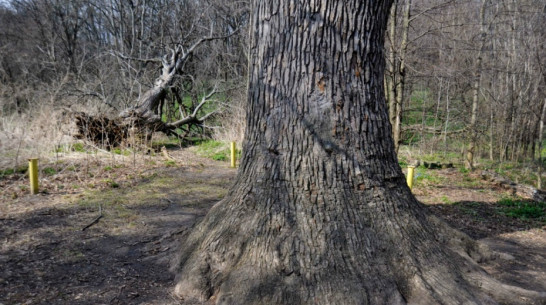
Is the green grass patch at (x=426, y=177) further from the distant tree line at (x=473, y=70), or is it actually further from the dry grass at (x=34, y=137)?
the dry grass at (x=34, y=137)

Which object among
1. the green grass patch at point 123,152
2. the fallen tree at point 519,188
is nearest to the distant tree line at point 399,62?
the fallen tree at point 519,188

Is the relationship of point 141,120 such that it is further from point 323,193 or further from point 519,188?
point 519,188

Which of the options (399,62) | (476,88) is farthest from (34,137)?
(476,88)

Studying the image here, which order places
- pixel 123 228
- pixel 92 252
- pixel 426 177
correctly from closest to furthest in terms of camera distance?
1. pixel 92 252
2. pixel 123 228
3. pixel 426 177

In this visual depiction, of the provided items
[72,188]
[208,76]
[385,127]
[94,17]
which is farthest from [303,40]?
[94,17]

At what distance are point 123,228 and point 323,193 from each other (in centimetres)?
297

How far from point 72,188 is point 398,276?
5.97 metres

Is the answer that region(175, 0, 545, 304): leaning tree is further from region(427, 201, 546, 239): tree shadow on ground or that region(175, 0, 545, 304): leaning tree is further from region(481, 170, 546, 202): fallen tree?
region(481, 170, 546, 202): fallen tree

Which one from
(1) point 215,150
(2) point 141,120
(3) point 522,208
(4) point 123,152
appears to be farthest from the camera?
(1) point 215,150

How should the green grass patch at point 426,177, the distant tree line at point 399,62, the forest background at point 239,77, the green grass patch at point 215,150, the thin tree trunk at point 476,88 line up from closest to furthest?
the green grass patch at point 426,177 → the forest background at point 239,77 → the distant tree line at point 399,62 → the thin tree trunk at point 476,88 → the green grass patch at point 215,150

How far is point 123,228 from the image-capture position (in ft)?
15.4

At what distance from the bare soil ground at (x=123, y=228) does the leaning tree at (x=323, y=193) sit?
72cm

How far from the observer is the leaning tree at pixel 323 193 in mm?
2773

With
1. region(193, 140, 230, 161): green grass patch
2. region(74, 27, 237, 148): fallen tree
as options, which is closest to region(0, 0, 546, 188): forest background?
region(74, 27, 237, 148): fallen tree
